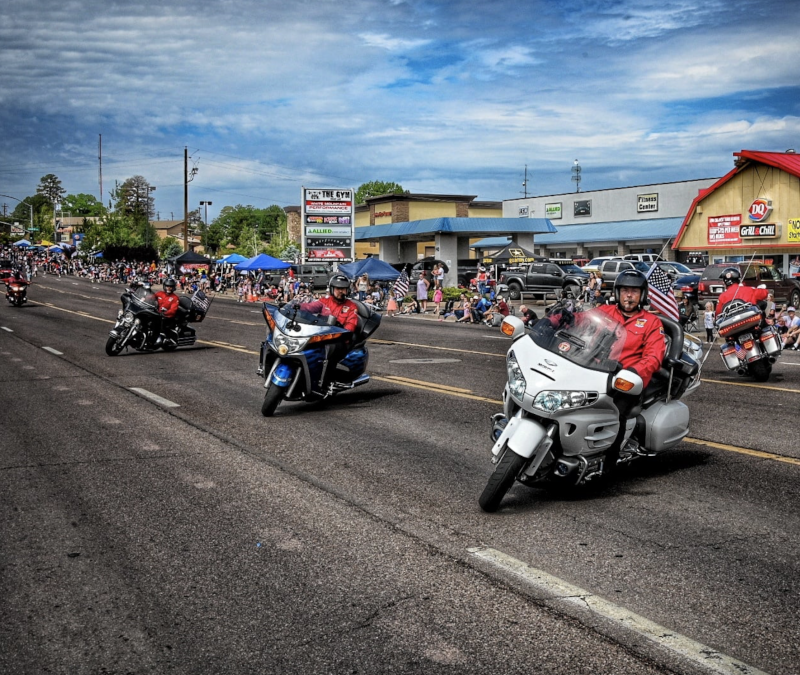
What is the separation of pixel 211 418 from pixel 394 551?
18.2ft

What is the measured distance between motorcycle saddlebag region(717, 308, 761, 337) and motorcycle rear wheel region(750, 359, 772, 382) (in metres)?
0.56

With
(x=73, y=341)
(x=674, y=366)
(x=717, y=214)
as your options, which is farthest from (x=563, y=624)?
(x=717, y=214)

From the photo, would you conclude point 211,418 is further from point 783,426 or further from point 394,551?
point 783,426

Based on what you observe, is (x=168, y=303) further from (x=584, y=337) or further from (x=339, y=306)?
(x=584, y=337)

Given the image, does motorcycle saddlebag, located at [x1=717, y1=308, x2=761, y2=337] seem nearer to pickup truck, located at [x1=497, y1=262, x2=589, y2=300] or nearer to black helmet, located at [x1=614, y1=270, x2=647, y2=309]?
black helmet, located at [x1=614, y1=270, x2=647, y2=309]

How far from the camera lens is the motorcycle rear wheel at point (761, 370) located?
44.1 feet

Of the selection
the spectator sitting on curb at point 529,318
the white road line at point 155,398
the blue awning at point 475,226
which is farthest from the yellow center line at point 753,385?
the blue awning at point 475,226

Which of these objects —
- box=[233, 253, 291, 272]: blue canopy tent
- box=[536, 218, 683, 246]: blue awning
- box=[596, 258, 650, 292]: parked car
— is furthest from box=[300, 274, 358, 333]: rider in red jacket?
box=[536, 218, 683, 246]: blue awning

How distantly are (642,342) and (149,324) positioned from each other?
1372 centimetres

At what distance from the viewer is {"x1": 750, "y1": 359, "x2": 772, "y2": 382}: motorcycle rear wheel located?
13438mm

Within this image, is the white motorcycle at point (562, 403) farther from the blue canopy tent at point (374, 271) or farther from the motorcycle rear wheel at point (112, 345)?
the blue canopy tent at point (374, 271)

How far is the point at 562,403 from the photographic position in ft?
20.1

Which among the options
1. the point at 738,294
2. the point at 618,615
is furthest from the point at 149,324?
the point at 618,615

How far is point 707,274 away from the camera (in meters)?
33.9
